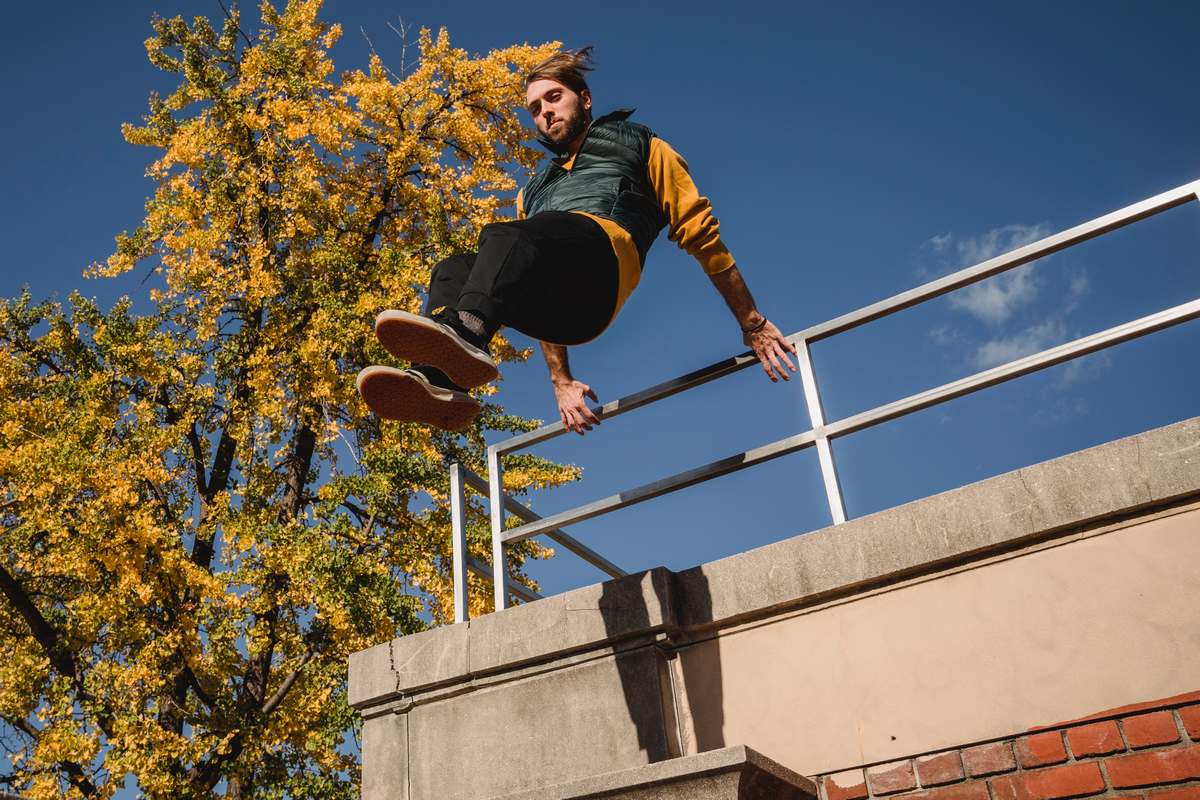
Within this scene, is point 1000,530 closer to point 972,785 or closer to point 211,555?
point 972,785

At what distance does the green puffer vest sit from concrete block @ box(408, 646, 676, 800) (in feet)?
5.54

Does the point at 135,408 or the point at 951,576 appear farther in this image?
the point at 135,408

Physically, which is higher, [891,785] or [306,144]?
[306,144]

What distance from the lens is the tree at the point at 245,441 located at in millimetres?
9953

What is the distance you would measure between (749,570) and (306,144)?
1097 centimetres

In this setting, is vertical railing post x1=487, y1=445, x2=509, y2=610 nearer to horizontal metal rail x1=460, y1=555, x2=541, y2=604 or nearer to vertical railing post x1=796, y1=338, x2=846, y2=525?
horizontal metal rail x1=460, y1=555, x2=541, y2=604

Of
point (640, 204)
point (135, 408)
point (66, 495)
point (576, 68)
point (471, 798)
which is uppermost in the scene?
point (135, 408)

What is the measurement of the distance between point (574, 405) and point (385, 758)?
1723mm

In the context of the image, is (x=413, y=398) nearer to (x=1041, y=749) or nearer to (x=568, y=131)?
(x=568, y=131)

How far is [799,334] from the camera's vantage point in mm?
4145

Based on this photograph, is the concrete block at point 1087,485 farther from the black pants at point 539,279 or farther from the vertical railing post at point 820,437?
the black pants at point 539,279

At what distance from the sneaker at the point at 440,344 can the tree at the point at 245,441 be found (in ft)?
23.0

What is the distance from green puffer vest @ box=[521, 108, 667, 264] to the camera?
3.98 m

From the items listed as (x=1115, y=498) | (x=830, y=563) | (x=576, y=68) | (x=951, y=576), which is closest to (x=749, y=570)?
(x=830, y=563)
